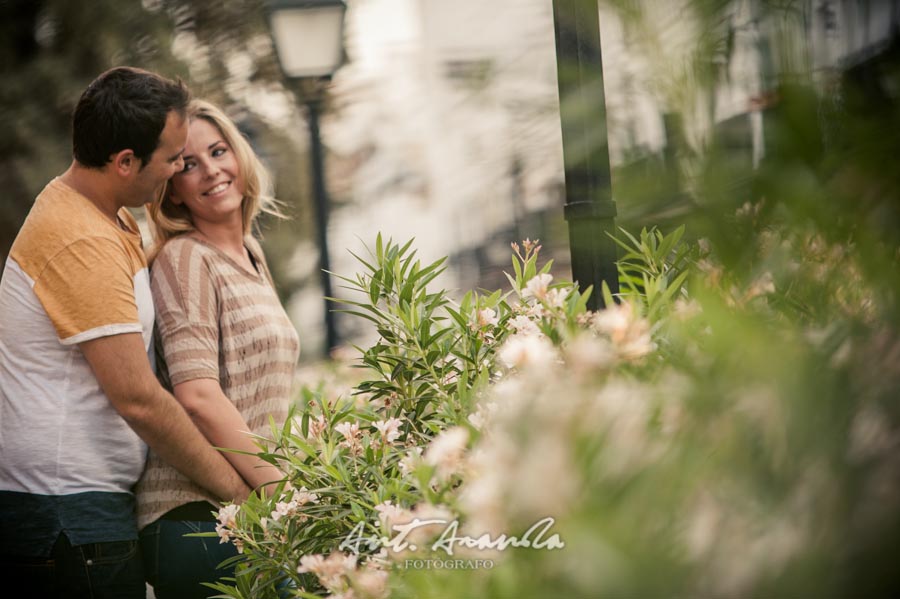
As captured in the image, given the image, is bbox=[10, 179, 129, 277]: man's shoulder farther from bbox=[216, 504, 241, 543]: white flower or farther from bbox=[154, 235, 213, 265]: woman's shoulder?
bbox=[216, 504, 241, 543]: white flower

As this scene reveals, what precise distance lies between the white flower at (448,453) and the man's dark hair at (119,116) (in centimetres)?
159

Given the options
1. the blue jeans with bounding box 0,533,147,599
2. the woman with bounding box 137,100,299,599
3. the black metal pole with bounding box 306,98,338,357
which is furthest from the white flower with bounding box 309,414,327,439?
the black metal pole with bounding box 306,98,338,357

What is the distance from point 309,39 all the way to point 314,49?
72 mm

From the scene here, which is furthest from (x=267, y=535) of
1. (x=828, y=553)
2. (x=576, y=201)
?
(x=828, y=553)

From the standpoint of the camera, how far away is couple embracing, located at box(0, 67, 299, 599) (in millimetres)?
2066

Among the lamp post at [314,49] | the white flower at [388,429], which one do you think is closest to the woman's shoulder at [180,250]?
the white flower at [388,429]

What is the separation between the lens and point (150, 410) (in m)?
2.10

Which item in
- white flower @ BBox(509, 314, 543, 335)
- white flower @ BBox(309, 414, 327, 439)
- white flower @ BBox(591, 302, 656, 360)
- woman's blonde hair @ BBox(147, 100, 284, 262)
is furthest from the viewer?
woman's blonde hair @ BBox(147, 100, 284, 262)

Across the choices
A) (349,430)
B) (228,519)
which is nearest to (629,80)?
(349,430)

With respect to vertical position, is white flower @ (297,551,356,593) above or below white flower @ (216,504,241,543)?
above

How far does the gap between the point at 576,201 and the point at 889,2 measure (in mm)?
933

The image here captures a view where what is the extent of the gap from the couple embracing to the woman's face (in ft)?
0.40

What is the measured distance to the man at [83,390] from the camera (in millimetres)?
2047

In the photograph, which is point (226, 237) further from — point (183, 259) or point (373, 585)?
point (373, 585)
